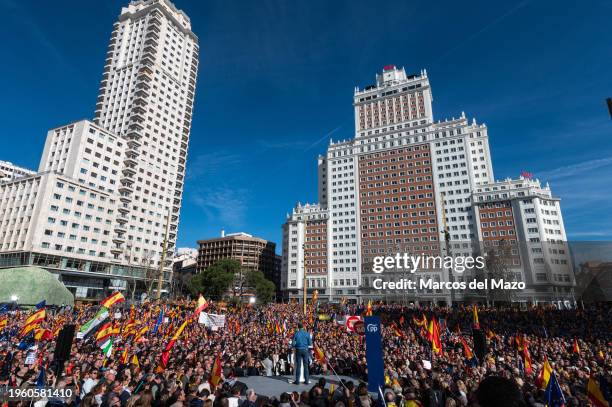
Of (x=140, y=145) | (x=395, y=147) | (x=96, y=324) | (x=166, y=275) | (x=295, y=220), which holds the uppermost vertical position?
(x=395, y=147)

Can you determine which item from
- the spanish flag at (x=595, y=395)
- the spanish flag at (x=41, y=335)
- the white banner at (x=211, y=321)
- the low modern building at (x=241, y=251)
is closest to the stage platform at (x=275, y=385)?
the white banner at (x=211, y=321)

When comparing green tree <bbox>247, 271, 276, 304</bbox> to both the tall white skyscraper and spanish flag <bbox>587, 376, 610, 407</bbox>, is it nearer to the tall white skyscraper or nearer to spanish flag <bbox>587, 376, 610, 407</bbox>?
the tall white skyscraper

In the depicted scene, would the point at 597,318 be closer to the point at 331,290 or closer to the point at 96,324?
the point at 96,324

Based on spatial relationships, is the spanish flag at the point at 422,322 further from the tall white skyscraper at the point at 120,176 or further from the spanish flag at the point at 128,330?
the tall white skyscraper at the point at 120,176

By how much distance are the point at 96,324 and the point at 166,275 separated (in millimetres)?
67195

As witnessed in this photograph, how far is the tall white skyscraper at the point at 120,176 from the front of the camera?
5762cm

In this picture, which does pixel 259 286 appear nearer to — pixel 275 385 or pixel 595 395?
pixel 275 385

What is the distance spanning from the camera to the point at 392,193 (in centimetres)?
9250

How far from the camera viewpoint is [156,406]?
761cm

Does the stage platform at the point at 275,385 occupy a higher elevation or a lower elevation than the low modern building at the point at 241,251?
lower

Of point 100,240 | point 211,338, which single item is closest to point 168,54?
point 100,240

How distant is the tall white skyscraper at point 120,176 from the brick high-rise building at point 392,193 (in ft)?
130

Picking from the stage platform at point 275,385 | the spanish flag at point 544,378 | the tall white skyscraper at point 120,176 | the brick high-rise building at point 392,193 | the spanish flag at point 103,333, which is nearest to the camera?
the spanish flag at point 544,378

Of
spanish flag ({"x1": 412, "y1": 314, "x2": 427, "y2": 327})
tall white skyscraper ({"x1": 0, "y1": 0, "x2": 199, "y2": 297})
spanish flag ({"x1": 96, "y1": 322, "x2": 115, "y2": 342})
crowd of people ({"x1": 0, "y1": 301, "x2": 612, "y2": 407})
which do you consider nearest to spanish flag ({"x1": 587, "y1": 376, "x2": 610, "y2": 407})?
crowd of people ({"x1": 0, "y1": 301, "x2": 612, "y2": 407})
